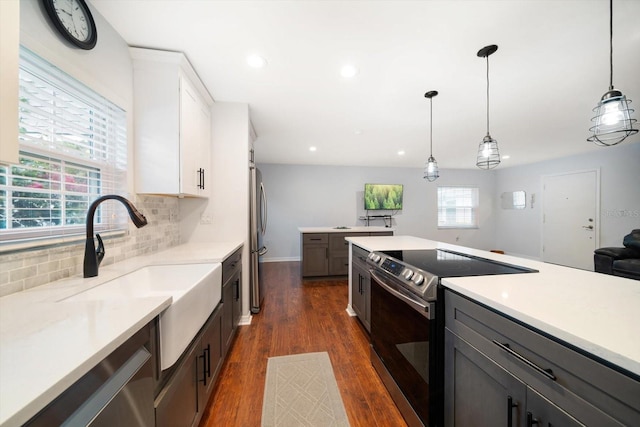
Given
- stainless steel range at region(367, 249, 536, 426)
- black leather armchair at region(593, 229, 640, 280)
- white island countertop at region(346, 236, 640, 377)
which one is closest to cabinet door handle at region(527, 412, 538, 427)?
white island countertop at region(346, 236, 640, 377)

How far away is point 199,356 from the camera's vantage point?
120cm

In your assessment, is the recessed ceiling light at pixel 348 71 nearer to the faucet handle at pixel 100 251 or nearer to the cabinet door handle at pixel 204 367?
the faucet handle at pixel 100 251

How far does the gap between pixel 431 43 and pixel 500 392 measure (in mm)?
2017

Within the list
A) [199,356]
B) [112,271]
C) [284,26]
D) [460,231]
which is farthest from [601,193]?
[112,271]

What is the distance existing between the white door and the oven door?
18.9 ft

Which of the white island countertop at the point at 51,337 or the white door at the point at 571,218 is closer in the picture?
the white island countertop at the point at 51,337

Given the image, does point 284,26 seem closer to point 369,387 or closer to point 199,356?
point 199,356

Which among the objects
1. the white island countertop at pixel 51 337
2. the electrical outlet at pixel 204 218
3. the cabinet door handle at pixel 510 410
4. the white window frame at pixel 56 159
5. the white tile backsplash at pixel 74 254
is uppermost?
the white window frame at pixel 56 159

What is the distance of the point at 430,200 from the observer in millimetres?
6336

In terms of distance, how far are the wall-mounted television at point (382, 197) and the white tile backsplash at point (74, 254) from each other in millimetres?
4598

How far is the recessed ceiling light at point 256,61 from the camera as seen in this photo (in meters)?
1.73

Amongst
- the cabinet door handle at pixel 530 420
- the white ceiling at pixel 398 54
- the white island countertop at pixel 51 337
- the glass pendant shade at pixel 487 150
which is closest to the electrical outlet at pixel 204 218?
the white ceiling at pixel 398 54

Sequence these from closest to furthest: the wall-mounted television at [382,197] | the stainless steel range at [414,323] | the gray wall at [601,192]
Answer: the stainless steel range at [414,323]
the gray wall at [601,192]
the wall-mounted television at [382,197]

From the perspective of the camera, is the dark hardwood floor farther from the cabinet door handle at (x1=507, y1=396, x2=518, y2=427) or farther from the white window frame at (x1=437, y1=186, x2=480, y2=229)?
the white window frame at (x1=437, y1=186, x2=480, y2=229)
